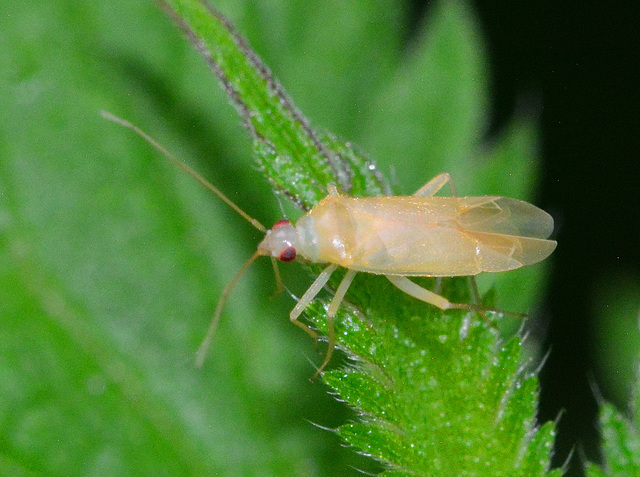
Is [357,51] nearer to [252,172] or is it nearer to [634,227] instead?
[252,172]

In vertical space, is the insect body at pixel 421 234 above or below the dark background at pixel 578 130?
below

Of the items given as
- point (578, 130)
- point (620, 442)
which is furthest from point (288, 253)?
point (578, 130)

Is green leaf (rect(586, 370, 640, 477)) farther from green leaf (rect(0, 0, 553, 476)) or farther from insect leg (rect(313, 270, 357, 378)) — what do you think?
insect leg (rect(313, 270, 357, 378))

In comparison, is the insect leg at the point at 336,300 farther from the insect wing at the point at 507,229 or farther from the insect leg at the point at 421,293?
the insect wing at the point at 507,229

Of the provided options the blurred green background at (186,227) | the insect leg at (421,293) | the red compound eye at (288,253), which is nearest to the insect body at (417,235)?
the red compound eye at (288,253)

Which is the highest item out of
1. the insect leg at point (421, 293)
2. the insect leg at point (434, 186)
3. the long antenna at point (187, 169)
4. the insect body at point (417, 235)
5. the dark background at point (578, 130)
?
the dark background at point (578, 130)

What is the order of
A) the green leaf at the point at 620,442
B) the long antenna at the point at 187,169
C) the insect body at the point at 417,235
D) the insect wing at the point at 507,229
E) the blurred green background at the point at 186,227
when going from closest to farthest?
the green leaf at the point at 620,442
the long antenna at the point at 187,169
the insect body at the point at 417,235
the insect wing at the point at 507,229
the blurred green background at the point at 186,227

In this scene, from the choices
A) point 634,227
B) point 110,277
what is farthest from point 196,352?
point 634,227

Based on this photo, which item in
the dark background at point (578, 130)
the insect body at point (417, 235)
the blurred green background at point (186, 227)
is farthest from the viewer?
the dark background at point (578, 130)
